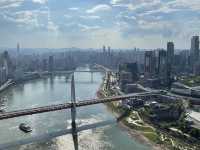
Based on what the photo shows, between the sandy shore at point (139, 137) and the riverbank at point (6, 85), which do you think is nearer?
the sandy shore at point (139, 137)

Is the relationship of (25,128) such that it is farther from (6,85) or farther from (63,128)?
(6,85)

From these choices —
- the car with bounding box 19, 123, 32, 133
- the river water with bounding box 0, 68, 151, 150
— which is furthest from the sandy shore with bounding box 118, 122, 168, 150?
the car with bounding box 19, 123, 32, 133

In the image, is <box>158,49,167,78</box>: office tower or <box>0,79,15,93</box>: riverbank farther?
<box>158,49,167,78</box>: office tower

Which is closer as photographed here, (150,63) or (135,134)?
(135,134)

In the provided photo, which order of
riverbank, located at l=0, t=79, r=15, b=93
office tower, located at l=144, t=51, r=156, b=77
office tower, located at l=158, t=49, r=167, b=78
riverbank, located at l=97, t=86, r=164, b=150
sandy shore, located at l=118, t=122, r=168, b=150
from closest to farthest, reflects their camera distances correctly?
1. sandy shore, located at l=118, t=122, r=168, b=150
2. riverbank, located at l=97, t=86, r=164, b=150
3. riverbank, located at l=0, t=79, r=15, b=93
4. office tower, located at l=158, t=49, r=167, b=78
5. office tower, located at l=144, t=51, r=156, b=77

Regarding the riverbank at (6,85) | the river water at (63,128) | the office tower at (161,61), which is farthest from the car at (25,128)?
the office tower at (161,61)

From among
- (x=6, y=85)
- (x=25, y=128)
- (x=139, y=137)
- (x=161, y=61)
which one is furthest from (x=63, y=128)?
(x=6, y=85)

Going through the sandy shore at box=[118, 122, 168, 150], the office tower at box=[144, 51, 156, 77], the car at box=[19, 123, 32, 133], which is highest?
the office tower at box=[144, 51, 156, 77]

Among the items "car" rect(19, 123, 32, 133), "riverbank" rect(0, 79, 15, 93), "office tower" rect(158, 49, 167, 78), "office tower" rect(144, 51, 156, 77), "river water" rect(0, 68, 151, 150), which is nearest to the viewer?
"river water" rect(0, 68, 151, 150)

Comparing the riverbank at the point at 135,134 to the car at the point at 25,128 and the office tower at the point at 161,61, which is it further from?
the office tower at the point at 161,61

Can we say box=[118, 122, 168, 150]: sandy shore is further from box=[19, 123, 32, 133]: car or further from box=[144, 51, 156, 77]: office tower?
box=[144, 51, 156, 77]: office tower

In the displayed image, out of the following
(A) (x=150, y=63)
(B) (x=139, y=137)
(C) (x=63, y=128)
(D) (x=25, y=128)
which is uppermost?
(A) (x=150, y=63)
